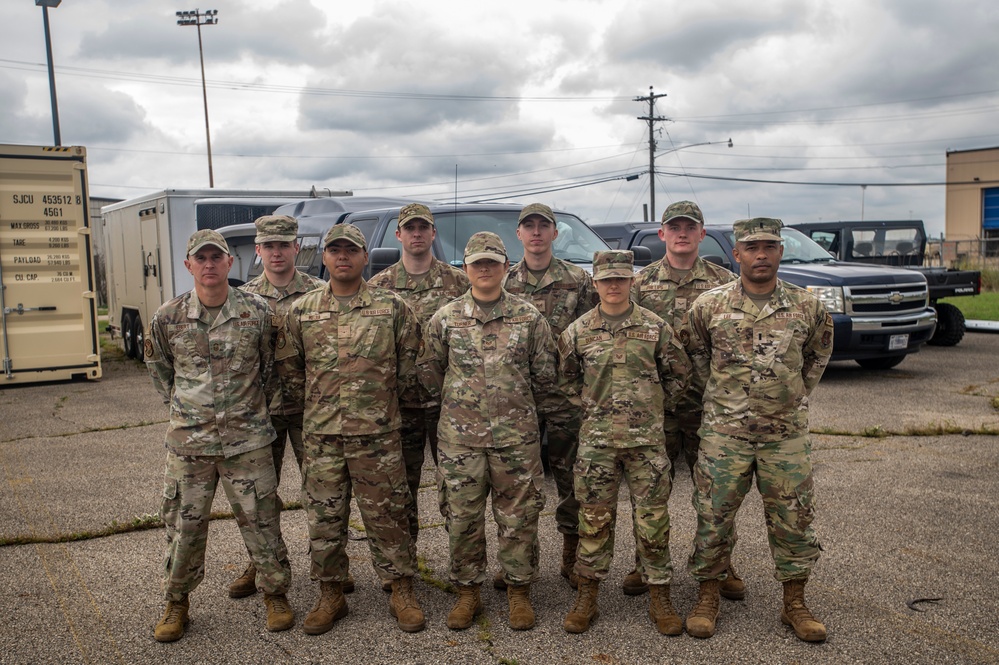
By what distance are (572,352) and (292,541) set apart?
216 cm

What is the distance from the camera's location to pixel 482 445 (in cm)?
398

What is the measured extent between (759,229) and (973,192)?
2040 inches

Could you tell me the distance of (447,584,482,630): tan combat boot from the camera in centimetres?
393

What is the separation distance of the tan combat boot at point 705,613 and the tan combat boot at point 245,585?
2155 millimetres

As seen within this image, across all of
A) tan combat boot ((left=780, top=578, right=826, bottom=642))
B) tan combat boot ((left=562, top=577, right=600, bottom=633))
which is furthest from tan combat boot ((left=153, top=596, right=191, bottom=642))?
tan combat boot ((left=780, top=578, right=826, bottom=642))

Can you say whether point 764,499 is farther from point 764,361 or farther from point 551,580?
point 551,580

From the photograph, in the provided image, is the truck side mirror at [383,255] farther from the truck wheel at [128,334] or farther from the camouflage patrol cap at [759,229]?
the truck wheel at [128,334]

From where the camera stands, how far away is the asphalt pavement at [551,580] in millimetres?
3701

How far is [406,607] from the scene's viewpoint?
4.01m

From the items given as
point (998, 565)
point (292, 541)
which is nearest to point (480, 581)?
point (292, 541)

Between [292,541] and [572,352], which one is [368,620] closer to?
[292,541]

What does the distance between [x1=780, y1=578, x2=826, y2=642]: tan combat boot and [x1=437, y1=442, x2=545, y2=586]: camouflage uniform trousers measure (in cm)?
115

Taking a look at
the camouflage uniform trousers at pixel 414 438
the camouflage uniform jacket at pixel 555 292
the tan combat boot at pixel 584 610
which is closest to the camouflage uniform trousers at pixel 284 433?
the camouflage uniform trousers at pixel 414 438

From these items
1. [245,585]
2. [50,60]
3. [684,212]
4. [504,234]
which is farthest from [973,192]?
[245,585]
